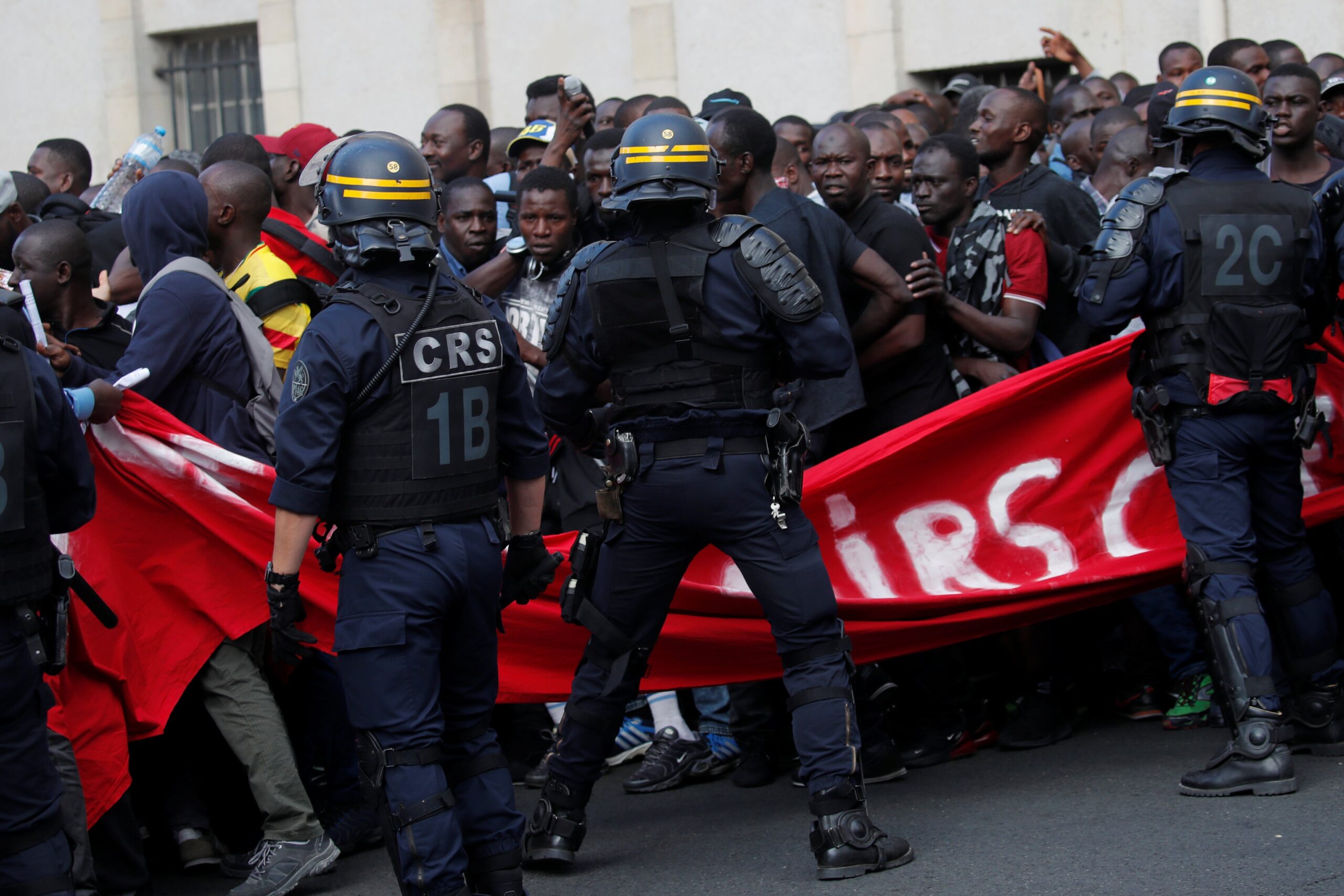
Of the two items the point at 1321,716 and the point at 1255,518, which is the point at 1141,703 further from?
the point at 1255,518

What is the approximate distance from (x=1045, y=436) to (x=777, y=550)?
5.16ft

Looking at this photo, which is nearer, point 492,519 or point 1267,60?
point 492,519

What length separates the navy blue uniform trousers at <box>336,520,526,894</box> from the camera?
4227 mm

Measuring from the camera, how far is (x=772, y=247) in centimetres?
474

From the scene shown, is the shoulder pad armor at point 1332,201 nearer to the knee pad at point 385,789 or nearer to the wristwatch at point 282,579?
the knee pad at point 385,789

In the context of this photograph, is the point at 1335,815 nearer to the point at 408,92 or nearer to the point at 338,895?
the point at 338,895

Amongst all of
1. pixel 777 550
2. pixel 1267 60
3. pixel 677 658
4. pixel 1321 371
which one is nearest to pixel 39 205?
pixel 677 658

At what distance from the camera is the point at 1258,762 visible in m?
5.15

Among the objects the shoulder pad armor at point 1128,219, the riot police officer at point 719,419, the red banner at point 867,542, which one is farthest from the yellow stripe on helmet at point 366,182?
the shoulder pad armor at point 1128,219

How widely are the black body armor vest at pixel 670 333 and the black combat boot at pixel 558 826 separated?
1266 mm

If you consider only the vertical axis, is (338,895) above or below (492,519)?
below

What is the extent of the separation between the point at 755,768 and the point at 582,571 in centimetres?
136

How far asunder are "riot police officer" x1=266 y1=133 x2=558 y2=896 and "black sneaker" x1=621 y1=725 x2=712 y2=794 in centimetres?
155

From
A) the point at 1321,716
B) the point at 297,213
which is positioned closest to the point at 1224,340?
the point at 1321,716
